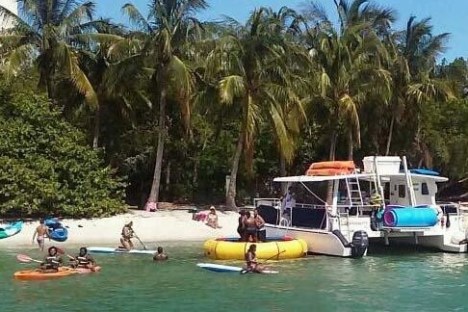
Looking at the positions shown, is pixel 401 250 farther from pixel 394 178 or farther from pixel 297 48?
pixel 297 48

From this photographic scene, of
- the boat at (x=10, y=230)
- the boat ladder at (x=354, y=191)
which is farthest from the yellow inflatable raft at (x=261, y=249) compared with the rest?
the boat at (x=10, y=230)

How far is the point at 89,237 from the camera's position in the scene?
31156 mm

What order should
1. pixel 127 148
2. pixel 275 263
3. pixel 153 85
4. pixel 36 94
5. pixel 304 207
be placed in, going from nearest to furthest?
1. pixel 275 263
2. pixel 304 207
3. pixel 36 94
4. pixel 153 85
5. pixel 127 148

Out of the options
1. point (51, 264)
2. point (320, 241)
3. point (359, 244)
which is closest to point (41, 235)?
point (51, 264)

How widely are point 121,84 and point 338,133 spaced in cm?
→ 1392

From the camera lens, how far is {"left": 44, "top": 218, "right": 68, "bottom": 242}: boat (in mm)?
29641

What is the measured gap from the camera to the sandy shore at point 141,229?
3038 cm

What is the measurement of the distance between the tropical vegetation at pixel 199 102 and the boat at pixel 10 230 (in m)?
1.27

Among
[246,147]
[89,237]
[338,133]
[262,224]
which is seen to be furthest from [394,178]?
[338,133]

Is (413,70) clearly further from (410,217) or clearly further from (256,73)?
(410,217)

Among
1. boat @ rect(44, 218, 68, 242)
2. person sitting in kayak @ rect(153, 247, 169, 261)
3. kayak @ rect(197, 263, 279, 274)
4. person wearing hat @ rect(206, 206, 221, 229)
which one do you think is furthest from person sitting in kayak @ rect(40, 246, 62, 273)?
person wearing hat @ rect(206, 206, 221, 229)

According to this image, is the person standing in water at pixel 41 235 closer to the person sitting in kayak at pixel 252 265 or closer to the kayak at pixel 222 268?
the kayak at pixel 222 268

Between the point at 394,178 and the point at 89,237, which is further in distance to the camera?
the point at 89,237

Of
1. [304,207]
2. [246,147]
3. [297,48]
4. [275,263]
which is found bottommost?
[275,263]
